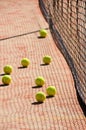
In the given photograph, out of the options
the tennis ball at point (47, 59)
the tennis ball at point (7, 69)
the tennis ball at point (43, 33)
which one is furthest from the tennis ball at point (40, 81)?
the tennis ball at point (43, 33)

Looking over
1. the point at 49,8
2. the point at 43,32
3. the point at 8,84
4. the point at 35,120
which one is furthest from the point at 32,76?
the point at 49,8

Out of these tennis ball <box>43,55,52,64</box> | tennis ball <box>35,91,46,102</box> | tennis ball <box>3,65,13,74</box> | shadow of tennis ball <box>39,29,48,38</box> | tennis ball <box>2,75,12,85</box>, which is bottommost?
shadow of tennis ball <box>39,29,48,38</box>

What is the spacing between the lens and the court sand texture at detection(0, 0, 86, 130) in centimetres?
823

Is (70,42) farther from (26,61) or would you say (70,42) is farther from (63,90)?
(63,90)

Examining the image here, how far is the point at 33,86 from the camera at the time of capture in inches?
415

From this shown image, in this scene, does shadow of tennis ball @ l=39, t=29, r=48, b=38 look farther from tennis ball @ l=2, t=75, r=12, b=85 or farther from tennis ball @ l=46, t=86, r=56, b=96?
tennis ball @ l=46, t=86, r=56, b=96

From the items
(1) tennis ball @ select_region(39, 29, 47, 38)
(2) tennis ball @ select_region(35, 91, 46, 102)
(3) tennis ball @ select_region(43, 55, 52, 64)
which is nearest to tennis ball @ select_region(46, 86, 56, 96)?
(2) tennis ball @ select_region(35, 91, 46, 102)

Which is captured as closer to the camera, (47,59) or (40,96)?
(40,96)

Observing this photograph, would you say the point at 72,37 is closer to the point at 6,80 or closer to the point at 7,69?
the point at 7,69

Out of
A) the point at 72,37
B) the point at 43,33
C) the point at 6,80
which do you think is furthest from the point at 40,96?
the point at 43,33

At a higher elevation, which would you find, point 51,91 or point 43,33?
point 51,91

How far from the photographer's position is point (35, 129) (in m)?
7.85

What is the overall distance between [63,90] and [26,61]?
2.60 m

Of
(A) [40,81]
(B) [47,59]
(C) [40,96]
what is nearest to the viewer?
(C) [40,96]
